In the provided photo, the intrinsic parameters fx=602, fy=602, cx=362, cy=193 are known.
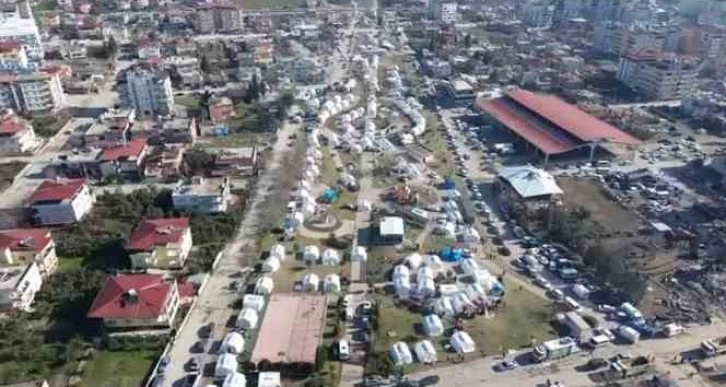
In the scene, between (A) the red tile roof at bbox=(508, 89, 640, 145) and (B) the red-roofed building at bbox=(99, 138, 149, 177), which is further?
(A) the red tile roof at bbox=(508, 89, 640, 145)

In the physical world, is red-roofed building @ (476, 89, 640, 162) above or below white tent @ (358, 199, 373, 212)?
above

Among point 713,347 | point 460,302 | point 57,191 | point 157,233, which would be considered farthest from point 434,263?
point 57,191

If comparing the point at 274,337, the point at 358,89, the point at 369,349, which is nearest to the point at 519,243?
the point at 369,349

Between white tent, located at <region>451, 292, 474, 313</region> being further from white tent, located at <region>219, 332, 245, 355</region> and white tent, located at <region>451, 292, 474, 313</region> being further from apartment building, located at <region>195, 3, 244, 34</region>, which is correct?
apartment building, located at <region>195, 3, 244, 34</region>

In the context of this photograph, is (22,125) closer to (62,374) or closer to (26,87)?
(26,87)

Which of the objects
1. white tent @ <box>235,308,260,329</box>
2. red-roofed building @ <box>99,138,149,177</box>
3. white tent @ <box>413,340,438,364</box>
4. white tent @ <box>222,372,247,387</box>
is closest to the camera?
white tent @ <box>222,372,247,387</box>

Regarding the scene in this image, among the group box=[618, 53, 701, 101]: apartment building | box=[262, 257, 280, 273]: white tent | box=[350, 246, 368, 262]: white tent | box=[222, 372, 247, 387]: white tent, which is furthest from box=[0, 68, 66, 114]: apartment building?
box=[618, 53, 701, 101]: apartment building

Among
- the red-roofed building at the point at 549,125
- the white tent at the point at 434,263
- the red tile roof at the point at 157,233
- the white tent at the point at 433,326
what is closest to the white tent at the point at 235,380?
the white tent at the point at 433,326
